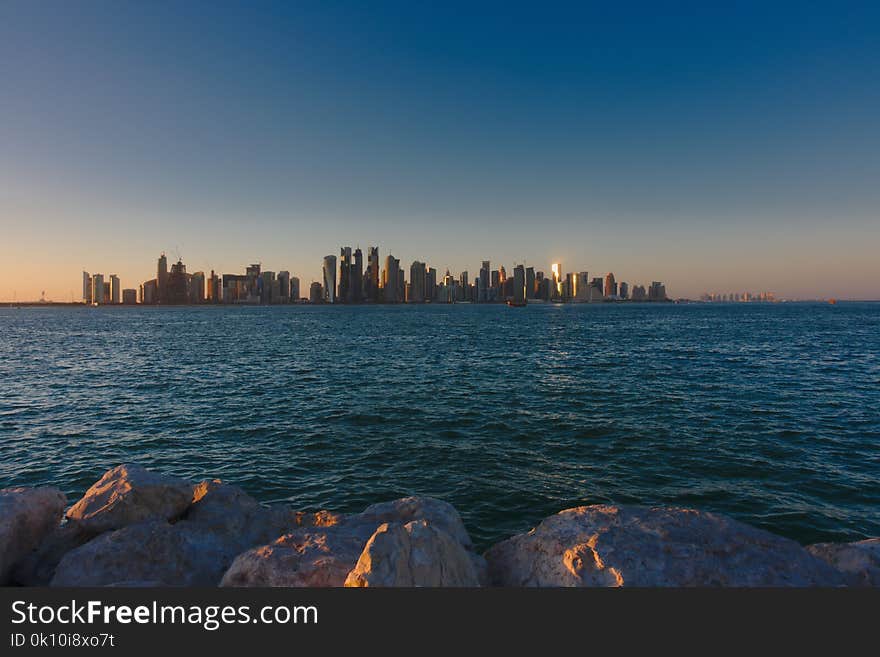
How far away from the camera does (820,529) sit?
13.6 metres

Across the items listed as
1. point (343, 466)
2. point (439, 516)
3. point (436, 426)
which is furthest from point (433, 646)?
point (436, 426)

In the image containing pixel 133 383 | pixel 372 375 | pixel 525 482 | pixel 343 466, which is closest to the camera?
pixel 525 482

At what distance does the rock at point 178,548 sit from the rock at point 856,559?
11331mm

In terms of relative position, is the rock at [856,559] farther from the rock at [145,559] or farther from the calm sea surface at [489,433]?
the rock at [145,559]

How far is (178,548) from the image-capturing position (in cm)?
868

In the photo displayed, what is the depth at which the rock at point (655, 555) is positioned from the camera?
6.63 metres

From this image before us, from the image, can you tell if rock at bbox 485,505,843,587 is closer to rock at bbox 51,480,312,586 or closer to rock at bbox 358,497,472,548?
rock at bbox 358,497,472,548

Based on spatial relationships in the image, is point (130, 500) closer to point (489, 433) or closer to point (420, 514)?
point (420, 514)

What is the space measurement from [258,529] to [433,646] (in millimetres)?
7163

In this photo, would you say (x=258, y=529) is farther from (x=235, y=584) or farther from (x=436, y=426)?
(x=436, y=426)

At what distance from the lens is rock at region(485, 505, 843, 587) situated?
21.7 ft

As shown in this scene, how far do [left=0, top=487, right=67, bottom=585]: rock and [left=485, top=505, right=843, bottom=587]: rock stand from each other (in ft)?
31.2

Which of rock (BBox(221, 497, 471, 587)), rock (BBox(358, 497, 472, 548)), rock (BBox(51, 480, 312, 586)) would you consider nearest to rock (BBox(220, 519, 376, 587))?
rock (BBox(221, 497, 471, 587))

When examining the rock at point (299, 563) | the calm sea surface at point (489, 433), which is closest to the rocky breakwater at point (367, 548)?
the rock at point (299, 563)
